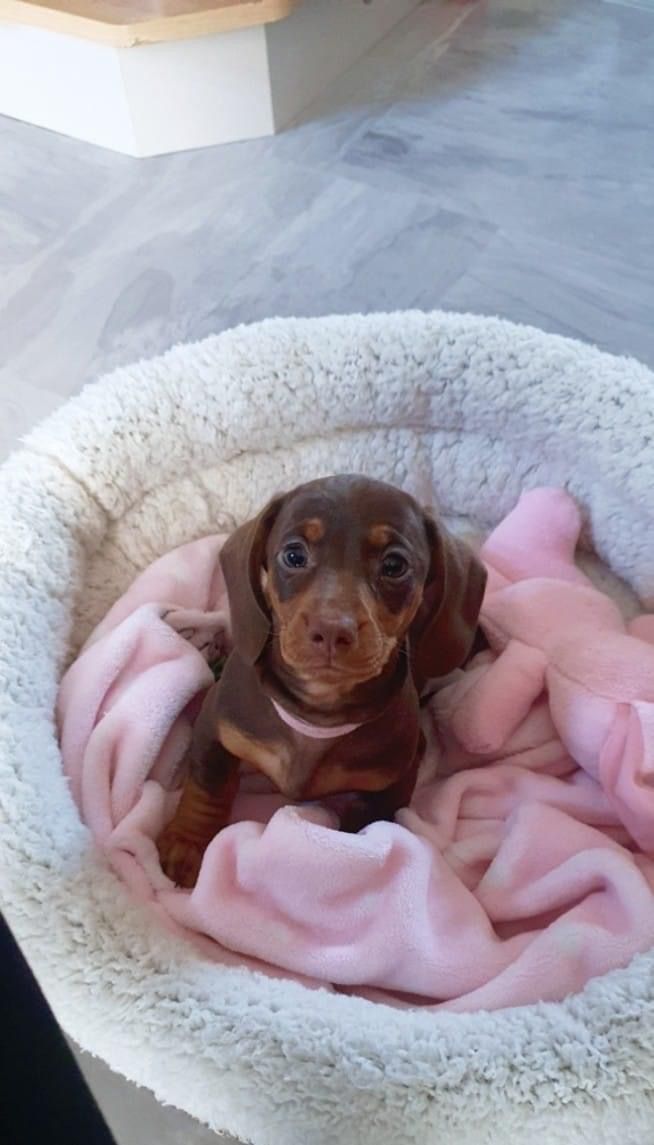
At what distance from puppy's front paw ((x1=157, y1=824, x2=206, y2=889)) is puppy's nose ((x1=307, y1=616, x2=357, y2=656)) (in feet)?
1.33

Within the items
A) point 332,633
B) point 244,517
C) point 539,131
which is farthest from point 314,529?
point 539,131

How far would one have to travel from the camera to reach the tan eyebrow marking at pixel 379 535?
3.90 ft

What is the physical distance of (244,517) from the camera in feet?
5.59

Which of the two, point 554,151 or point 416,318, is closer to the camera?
point 416,318

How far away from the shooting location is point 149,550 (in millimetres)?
1653

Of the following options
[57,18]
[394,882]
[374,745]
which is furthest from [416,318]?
[57,18]

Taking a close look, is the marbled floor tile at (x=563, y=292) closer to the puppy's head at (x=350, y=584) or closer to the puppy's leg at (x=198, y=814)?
the puppy's head at (x=350, y=584)

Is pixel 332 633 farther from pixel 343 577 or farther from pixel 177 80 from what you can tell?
pixel 177 80

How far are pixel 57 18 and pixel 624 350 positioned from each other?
1.20m

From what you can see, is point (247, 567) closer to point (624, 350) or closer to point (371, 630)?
point (371, 630)

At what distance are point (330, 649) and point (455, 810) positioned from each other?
44cm

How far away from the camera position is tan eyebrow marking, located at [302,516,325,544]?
1.19m

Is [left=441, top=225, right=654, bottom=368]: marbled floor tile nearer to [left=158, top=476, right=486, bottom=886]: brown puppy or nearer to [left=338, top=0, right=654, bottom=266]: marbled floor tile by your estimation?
[left=338, top=0, right=654, bottom=266]: marbled floor tile

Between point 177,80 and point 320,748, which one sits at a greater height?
point 177,80
